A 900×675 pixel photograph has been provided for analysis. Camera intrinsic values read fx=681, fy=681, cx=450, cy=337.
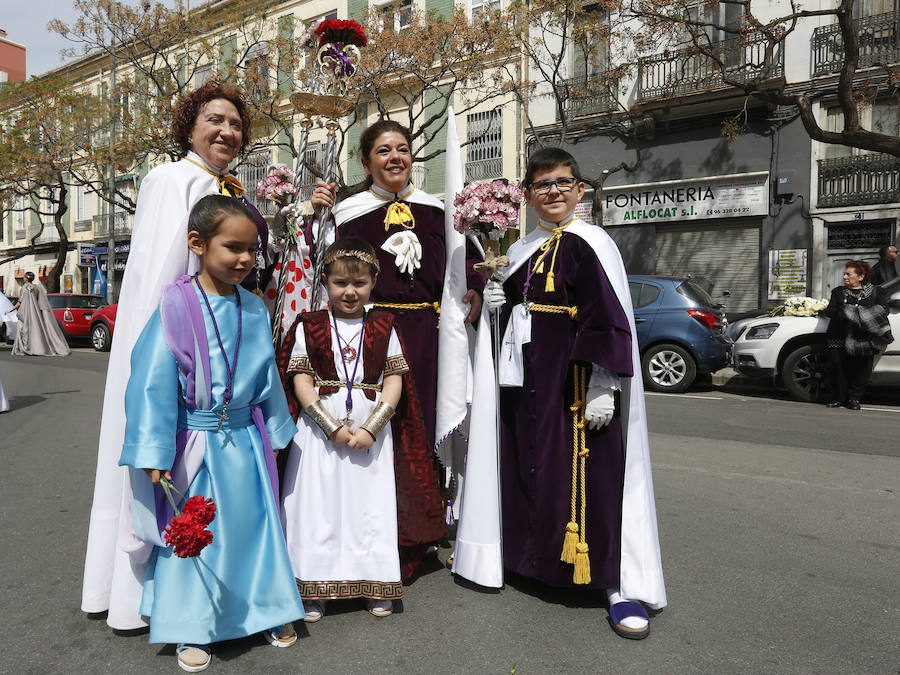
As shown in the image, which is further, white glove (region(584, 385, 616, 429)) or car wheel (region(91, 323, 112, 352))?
car wheel (region(91, 323, 112, 352))

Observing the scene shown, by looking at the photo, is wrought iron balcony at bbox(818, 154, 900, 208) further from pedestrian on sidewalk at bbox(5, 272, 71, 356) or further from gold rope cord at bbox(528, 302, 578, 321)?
pedestrian on sidewalk at bbox(5, 272, 71, 356)

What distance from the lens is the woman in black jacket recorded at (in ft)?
26.8

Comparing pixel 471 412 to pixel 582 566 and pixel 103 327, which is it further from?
pixel 103 327

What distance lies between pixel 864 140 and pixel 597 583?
915 centimetres

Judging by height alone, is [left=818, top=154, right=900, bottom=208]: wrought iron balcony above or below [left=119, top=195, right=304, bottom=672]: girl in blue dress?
above

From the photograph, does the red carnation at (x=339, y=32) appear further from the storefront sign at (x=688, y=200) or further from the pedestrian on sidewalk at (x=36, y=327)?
the storefront sign at (x=688, y=200)

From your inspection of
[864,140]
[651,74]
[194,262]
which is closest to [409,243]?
[194,262]

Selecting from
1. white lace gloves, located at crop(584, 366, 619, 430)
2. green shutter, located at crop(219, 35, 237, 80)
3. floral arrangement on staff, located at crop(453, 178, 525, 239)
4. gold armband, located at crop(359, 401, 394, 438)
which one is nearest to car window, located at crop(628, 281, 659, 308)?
floral arrangement on staff, located at crop(453, 178, 525, 239)

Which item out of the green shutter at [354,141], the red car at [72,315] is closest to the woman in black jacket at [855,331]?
the green shutter at [354,141]

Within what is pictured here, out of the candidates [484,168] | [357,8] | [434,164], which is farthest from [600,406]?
[357,8]

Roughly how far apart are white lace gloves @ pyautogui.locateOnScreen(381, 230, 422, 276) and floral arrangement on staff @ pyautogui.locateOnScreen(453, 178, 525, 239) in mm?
364

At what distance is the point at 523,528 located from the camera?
314 cm

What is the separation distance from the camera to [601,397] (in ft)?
9.41

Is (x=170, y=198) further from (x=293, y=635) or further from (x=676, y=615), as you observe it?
(x=676, y=615)
